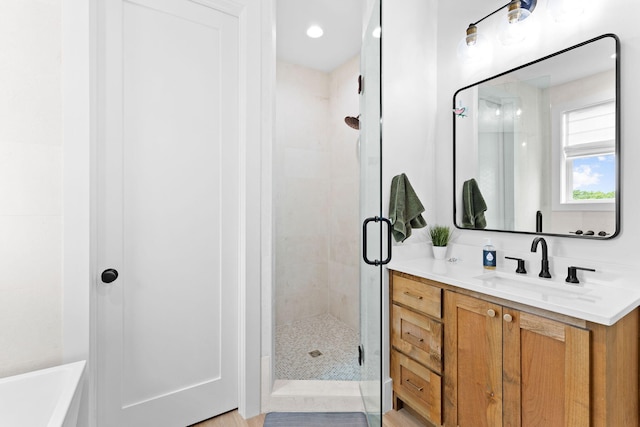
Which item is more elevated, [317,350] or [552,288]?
[552,288]

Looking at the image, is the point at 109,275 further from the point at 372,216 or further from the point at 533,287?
the point at 533,287

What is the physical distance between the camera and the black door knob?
1.36 metres

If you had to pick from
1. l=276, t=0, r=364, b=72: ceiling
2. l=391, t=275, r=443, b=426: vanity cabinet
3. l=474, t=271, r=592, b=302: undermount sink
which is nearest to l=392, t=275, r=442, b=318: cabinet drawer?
l=391, t=275, r=443, b=426: vanity cabinet

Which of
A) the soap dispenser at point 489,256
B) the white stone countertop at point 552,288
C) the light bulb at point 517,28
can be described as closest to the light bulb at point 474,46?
the light bulb at point 517,28

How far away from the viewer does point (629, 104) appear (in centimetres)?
126

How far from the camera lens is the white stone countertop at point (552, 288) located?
1.00 meters

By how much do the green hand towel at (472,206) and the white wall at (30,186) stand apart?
6.88 feet

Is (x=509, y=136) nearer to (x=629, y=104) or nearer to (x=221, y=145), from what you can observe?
(x=629, y=104)

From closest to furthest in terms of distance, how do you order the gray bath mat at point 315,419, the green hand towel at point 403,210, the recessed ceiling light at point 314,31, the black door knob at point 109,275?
the black door knob at point 109,275 → the gray bath mat at point 315,419 → the green hand towel at point 403,210 → the recessed ceiling light at point 314,31

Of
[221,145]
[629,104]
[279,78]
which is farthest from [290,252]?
[629,104]

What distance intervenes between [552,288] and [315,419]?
54.3 inches

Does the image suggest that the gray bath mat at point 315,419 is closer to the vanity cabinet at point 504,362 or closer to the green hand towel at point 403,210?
the vanity cabinet at point 504,362

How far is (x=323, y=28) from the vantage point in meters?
2.32

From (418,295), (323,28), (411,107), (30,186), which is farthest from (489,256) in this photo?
(30,186)
